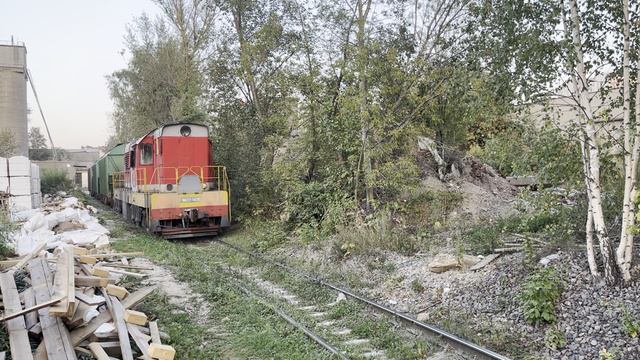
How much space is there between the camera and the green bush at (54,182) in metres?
34.7

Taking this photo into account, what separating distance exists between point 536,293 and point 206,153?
10819mm

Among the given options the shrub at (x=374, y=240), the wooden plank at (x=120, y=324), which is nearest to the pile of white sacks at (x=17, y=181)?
the shrub at (x=374, y=240)

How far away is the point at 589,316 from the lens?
548 cm

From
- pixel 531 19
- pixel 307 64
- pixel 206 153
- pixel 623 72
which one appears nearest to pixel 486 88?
pixel 531 19

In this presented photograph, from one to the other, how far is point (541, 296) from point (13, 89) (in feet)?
143

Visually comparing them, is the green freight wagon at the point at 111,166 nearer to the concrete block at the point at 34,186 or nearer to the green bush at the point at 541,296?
the concrete block at the point at 34,186

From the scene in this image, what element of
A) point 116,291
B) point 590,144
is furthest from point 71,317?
point 590,144

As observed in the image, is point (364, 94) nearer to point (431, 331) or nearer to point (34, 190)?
point (431, 331)

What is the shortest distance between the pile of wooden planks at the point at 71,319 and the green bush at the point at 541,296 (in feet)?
13.4

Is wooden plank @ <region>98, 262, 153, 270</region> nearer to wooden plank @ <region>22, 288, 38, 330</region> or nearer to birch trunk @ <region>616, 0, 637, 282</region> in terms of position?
wooden plank @ <region>22, 288, 38, 330</region>

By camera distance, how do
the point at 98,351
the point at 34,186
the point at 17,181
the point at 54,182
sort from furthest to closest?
1. the point at 54,182
2. the point at 34,186
3. the point at 17,181
4. the point at 98,351

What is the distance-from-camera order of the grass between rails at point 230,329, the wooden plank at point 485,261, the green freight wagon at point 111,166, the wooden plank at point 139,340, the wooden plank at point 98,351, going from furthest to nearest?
the green freight wagon at point 111,166, the wooden plank at point 485,261, the grass between rails at point 230,329, the wooden plank at point 139,340, the wooden plank at point 98,351

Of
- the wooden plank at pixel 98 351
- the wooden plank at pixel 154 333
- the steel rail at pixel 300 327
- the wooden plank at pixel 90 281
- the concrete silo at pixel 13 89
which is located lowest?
the steel rail at pixel 300 327

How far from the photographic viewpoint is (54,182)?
120ft
